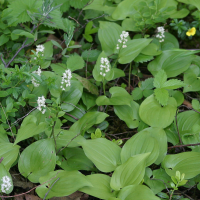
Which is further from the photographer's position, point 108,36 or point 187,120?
point 108,36

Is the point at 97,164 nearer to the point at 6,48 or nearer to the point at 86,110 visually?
the point at 86,110

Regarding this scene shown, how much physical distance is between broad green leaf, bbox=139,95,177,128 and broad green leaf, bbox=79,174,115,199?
83cm

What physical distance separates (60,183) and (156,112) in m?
1.31

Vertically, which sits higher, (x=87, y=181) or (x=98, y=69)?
(x=98, y=69)

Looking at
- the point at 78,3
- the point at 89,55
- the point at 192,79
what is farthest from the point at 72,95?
the point at 192,79

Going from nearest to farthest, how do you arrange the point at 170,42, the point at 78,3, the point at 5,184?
the point at 5,184, the point at 78,3, the point at 170,42

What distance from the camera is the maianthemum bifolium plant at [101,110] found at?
198 centimetres

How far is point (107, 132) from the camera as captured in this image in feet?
9.14

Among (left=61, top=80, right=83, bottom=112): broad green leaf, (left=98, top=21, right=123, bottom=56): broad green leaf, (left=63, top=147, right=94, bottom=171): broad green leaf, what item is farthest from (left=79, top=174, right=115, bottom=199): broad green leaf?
(left=98, top=21, right=123, bottom=56): broad green leaf

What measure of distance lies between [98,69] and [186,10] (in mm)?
1830

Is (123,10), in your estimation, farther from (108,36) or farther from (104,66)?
(104,66)

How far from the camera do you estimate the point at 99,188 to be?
6.40 ft

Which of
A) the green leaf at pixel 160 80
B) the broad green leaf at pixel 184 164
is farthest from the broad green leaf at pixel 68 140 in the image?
the green leaf at pixel 160 80

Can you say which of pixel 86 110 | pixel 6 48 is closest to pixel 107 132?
pixel 86 110
